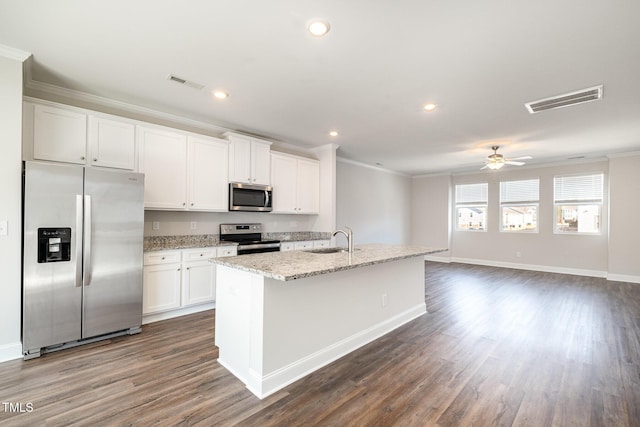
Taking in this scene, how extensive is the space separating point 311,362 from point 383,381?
587 millimetres

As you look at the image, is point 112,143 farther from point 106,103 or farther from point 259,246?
point 259,246

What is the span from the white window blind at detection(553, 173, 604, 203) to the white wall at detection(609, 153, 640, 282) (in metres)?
0.35

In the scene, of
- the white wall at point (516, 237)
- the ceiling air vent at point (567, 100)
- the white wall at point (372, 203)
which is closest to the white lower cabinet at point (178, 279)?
the white wall at point (372, 203)

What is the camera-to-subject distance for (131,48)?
242 cm

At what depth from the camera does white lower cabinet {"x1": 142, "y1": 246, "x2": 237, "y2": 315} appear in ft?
11.2

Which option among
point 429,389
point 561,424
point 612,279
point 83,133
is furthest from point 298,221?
point 612,279

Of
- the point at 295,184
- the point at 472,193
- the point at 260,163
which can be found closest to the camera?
the point at 260,163

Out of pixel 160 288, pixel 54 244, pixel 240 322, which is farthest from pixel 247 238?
pixel 240 322

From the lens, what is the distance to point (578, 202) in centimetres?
665

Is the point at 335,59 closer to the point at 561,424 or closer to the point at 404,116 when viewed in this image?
the point at 404,116

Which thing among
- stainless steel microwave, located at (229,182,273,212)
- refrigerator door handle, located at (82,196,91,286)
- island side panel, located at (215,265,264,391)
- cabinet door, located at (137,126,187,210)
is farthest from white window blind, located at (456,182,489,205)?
refrigerator door handle, located at (82,196,91,286)

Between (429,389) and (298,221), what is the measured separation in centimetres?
389

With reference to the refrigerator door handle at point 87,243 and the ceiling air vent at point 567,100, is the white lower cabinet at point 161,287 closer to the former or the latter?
the refrigerator door handle at point 87,243

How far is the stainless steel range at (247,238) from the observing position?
13.9 ft
